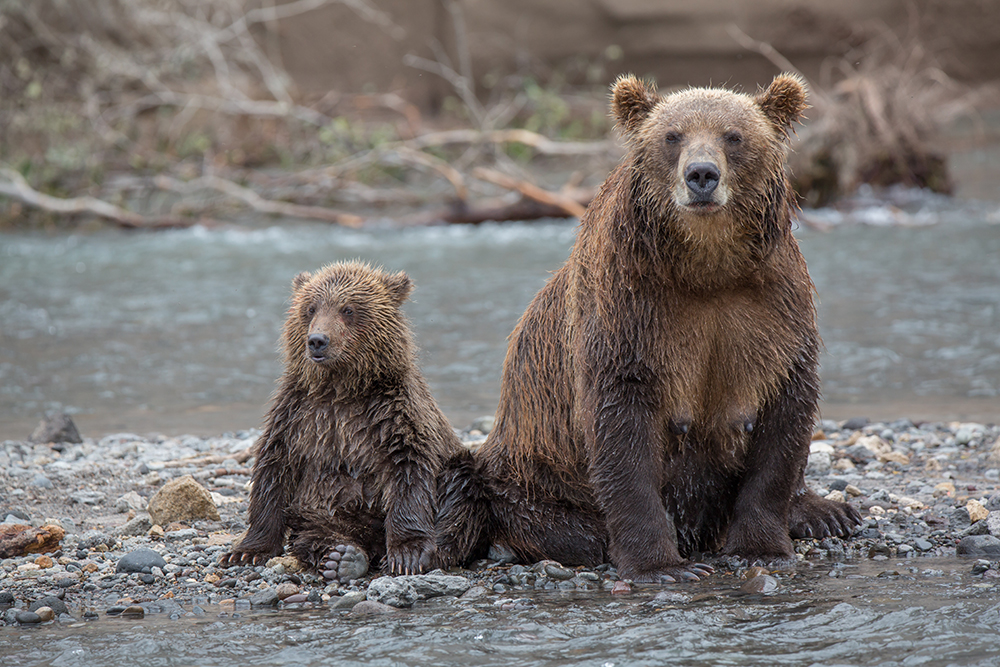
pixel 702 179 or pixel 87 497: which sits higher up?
pixel 702 179

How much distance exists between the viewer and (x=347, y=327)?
5301 millimetres

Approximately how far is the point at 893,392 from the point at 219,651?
21.1 ft

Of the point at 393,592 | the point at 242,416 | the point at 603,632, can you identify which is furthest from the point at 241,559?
the point at 242,416

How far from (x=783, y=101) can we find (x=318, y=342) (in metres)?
2.29

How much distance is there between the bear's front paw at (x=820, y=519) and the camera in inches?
200

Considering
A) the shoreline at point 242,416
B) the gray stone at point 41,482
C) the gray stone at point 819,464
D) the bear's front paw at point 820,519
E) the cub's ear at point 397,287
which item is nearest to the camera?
the bear's front paw at point 820,519

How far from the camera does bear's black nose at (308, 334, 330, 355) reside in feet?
16.7

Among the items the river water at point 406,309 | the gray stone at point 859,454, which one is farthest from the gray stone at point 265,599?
the gray stone at point 859,454

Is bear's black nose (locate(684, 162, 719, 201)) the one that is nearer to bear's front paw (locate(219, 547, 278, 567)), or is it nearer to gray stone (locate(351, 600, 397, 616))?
gray stone (locate(351, 600, 397, 616))

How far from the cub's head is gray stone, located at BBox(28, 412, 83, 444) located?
4664 mm

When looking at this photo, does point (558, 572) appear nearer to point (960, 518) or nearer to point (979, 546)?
point (979, 546)

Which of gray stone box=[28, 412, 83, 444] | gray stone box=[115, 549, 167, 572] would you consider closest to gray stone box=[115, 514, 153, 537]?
gray stone box=[115, 549, 167, 572]

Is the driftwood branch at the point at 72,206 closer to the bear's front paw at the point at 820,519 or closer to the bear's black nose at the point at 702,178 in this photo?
the bear's front paw at the point at 820,519

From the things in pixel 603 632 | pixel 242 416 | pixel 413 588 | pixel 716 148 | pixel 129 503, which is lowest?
pixel 603 632
